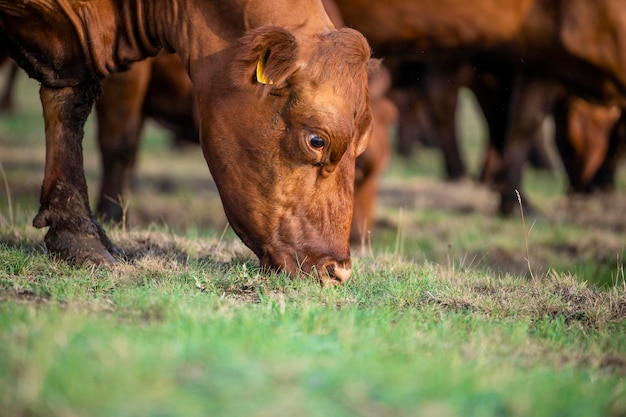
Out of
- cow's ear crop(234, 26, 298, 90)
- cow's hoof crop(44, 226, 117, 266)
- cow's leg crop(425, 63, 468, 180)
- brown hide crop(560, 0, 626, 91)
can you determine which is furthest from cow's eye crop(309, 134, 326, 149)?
cow's leg crop(425, 63, 468, 180)

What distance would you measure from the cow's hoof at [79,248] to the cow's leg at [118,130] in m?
2.60

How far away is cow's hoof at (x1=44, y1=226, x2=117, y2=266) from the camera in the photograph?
462cm

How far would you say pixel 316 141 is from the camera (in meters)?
4.41

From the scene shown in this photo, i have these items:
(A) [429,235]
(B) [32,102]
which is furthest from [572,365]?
(B) [32,102]

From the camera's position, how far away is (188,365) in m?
2.88

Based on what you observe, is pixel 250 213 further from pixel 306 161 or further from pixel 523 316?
pixel 523 316

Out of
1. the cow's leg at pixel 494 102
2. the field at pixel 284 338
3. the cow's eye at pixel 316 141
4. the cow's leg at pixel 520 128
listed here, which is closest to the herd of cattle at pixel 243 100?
the cow's eye at pixel 316 141

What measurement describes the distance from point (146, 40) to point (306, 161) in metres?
1.21

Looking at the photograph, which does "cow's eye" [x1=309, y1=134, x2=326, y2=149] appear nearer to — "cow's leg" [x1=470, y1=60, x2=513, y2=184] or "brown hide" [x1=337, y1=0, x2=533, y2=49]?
"brown hide" [x1=337, y1=0, x2=533, y2=49]

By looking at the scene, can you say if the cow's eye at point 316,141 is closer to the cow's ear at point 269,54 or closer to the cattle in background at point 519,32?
the cow's ear at point 269,54

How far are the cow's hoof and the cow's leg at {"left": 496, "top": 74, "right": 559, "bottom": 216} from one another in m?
6.11

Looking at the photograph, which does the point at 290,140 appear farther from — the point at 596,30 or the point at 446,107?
the point at 446,107

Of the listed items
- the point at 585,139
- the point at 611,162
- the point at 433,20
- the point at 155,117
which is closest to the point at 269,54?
the point at 433,20

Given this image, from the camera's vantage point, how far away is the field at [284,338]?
8.89 feet
